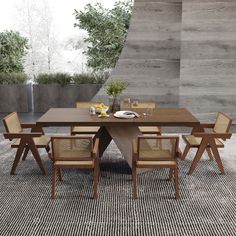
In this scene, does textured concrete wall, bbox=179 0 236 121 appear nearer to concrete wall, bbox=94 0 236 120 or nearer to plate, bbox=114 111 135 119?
concrete wall, bbox=94 0 236 120

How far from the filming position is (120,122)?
4.21 meters

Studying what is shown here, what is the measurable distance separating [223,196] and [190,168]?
2.33ft

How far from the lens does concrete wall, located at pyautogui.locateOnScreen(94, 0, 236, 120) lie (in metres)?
6.80

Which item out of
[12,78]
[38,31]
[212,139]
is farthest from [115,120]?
[38,31]

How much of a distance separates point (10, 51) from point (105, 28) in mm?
2559

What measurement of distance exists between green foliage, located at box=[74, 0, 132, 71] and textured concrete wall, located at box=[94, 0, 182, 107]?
7.33ft

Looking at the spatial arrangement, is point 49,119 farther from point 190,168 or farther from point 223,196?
point 223,196

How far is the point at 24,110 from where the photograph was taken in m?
8.41

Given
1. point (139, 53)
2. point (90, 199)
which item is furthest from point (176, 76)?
point (90, 199)

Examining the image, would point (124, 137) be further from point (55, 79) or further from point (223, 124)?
point (55, 79)

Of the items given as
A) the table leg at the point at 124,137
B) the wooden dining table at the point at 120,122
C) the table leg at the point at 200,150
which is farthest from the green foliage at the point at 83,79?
the table leg at the point at 200,150

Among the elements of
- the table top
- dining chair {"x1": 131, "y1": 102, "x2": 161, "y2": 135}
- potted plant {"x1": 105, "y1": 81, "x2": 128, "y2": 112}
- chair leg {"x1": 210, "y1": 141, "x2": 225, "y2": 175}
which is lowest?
chair leg {"x1": 210, "y1": 141, "x2": 225, "y2": 175}

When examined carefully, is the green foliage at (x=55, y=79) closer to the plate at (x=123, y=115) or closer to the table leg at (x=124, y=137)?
the plate at (x=123, y=115)

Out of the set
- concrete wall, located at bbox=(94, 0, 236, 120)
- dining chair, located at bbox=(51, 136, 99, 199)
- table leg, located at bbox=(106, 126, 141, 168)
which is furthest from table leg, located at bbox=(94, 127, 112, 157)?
concrete wall, located at bbox=(94, 0, 236, 120)
